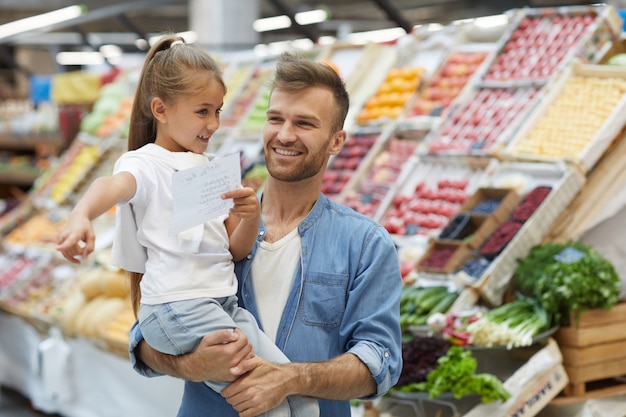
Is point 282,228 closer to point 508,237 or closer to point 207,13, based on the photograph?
point 508,237

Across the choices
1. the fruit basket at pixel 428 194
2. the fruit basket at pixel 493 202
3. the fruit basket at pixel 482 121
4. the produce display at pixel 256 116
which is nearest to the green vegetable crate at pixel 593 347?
the fruit basket at pixel 493 202

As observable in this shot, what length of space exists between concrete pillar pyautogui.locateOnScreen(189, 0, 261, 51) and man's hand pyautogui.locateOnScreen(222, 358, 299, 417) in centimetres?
936

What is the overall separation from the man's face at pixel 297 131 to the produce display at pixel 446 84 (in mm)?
3497

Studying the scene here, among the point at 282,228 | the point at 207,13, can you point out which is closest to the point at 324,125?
the point at 282,228

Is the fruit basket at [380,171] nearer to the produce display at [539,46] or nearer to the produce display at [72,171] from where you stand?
the produce display at [539,46]

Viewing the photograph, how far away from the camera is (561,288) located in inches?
136

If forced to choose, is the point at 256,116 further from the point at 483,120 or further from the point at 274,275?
the point at 274,275

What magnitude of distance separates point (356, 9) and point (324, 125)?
65.5ft

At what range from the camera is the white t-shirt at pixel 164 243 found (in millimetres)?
1896

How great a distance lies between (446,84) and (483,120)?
720 millimetres

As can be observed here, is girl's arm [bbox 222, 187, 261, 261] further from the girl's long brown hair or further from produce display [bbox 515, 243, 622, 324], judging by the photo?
produce display [bbox 515, 243, 622, 324]

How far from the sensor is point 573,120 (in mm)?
4488

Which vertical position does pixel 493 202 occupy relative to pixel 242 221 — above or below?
above

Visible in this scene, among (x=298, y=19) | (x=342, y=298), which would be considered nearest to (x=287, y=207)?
(x=342, y=298)
